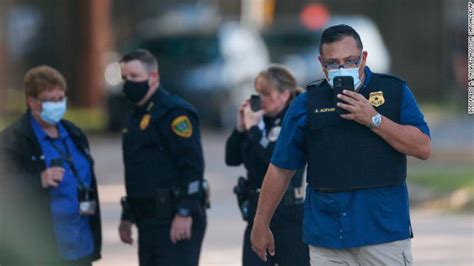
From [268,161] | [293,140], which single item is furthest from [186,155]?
[293,140]

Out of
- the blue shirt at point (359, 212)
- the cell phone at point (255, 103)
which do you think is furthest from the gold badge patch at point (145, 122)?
the blue shirt at point (359, 212)

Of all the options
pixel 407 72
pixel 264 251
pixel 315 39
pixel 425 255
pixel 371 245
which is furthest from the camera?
pixel 407 72

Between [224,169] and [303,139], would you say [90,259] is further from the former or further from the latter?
[224,169]

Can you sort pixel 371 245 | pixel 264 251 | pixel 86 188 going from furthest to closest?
pixel 86 188
pixel 264 251
pixel 371 245

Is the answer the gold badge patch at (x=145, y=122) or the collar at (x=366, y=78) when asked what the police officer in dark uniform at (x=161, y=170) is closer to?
the gold badge patch at (x=145, y=122)

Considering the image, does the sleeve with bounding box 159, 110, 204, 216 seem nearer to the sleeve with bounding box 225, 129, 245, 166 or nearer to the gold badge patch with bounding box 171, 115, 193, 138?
the gold badge patch with bounding box 171, 115, 193, 138

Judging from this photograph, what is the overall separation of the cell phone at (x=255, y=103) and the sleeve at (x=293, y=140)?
161 cm

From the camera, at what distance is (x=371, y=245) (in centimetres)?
668

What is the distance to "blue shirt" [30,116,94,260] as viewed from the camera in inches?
336

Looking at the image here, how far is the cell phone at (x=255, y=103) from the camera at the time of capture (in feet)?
28.3

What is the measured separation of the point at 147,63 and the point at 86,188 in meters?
0.88

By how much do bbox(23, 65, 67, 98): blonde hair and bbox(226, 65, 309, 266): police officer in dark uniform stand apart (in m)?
1.16

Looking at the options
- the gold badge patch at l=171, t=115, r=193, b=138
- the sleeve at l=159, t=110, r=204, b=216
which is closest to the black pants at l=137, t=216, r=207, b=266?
the sleeve at l=159, t=110, r=204, b=216

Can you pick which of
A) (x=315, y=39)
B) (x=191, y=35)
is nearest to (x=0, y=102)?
(x=191, y=35)
